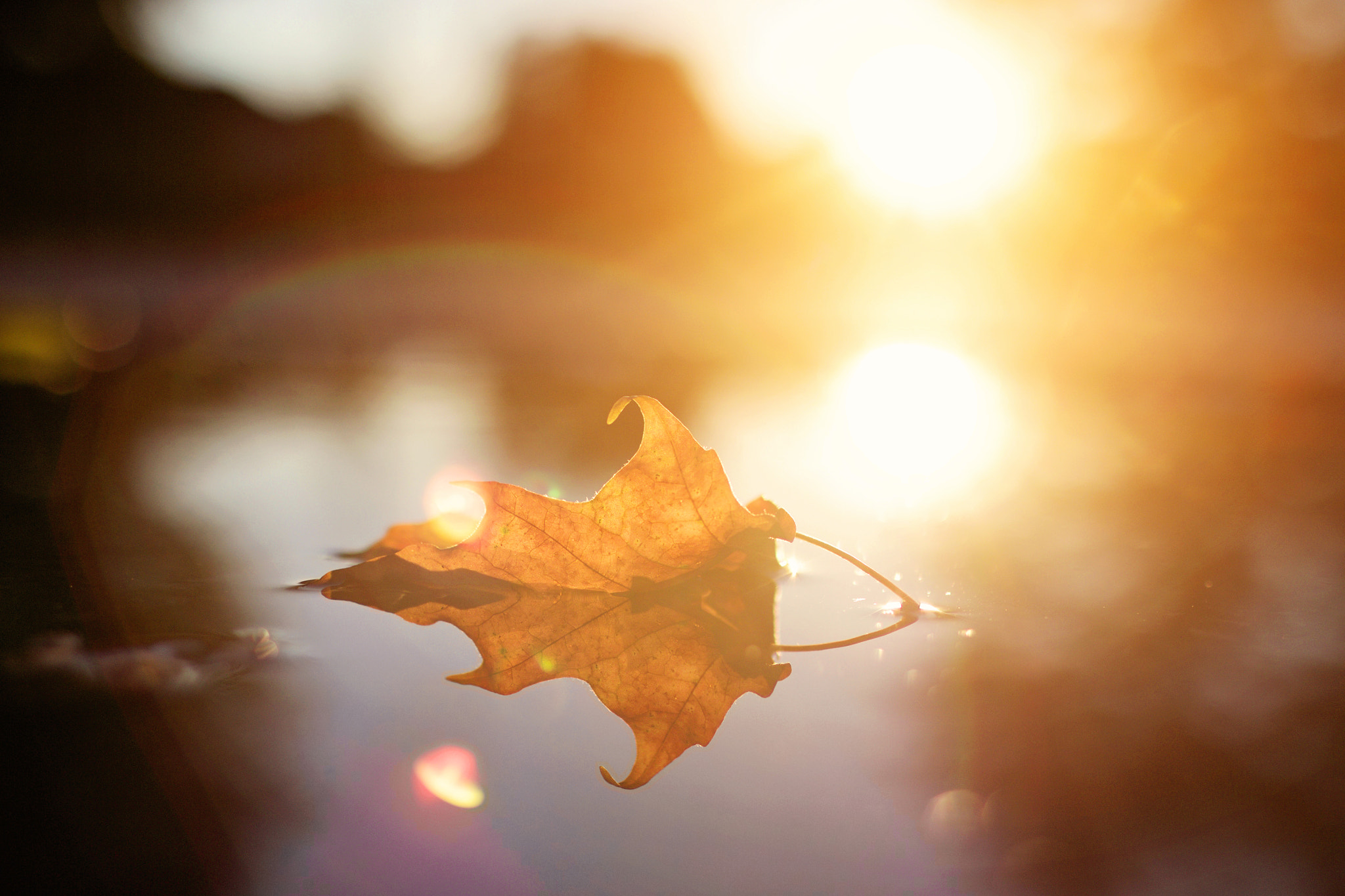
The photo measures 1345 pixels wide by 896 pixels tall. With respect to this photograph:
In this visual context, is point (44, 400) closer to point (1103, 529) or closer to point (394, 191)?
point (1103, 529)

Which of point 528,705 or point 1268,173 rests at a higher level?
point 1268,173

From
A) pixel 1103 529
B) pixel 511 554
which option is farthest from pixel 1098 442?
pixel 511 554

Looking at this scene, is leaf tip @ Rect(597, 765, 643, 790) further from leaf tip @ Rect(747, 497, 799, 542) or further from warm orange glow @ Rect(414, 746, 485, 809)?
leaf tip @ Rect(747, 497, 799, 542)

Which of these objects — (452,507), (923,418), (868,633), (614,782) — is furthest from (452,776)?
(923,418)

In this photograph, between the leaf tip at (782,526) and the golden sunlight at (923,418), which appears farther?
the golden sunlight at (923,418)

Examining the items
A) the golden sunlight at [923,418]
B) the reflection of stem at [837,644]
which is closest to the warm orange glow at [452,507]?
the reflection of stem at [837,644]

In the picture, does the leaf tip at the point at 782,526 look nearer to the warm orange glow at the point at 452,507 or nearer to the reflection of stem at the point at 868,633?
the reflection of stem at the point at 868,633

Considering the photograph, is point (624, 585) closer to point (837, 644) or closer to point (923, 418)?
point (837, 644)
